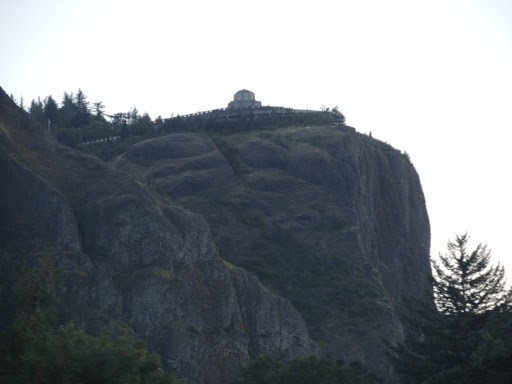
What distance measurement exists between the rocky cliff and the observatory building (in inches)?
811

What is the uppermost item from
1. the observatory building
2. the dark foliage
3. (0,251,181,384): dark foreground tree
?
the observatory building

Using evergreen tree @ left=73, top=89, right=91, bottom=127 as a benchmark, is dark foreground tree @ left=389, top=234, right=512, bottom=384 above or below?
below

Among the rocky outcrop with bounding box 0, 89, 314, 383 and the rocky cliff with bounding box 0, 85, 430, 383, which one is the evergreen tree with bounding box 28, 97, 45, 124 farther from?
the rocky outcrop with bounding box 0, 89, 314, 383

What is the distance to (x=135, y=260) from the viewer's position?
2623 inches

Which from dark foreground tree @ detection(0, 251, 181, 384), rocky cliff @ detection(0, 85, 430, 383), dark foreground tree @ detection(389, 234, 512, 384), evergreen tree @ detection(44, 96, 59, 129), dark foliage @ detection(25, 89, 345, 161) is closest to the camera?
dark foreground tree @ detection(0, 251, 181, 384)

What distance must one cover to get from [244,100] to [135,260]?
72115 mm

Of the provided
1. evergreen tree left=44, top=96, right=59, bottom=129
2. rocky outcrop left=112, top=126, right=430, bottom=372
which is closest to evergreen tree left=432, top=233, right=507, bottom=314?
rocky outcrop left=112, top=126, right=430, bottom=372

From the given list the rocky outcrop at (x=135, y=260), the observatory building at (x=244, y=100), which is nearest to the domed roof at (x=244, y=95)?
the observatory building at (x=244, y=100)

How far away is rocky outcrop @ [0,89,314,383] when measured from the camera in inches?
2406

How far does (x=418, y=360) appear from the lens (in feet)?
169

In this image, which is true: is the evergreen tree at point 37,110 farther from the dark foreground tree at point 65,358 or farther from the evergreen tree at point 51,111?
the dark foreground tree at point 65,358

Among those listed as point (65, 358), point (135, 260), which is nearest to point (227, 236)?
point (135, 260)

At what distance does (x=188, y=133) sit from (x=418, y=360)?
6746cm

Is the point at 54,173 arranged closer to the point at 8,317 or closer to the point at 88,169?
the point at 88,169
